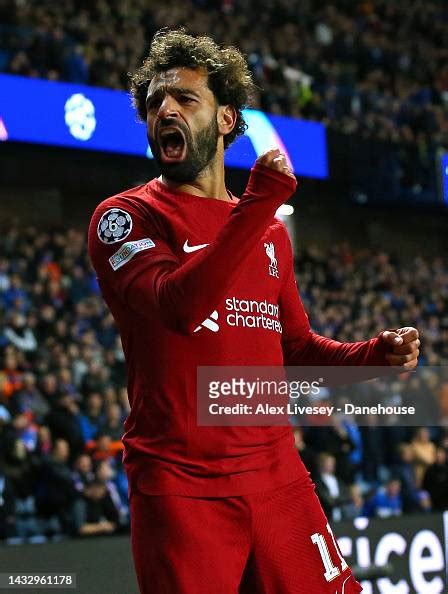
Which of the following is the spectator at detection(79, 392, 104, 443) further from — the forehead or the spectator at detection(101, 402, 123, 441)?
the forehead

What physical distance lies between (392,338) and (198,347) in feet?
1.78

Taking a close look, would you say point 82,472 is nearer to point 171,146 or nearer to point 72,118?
point 171,146

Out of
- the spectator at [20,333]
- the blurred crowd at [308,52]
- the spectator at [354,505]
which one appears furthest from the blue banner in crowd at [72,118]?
the spectator at [354,505]

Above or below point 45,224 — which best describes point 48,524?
below

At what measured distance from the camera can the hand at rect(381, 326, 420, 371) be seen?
2.69 m

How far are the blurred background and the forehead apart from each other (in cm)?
79

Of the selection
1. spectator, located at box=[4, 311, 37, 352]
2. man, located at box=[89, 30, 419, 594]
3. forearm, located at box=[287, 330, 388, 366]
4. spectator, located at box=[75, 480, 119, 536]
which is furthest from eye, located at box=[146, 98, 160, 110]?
spectator, located at box=[4, 311, 37, 352]

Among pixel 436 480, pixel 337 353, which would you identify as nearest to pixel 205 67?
pixel 337 353

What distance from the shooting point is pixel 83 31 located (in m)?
14.0

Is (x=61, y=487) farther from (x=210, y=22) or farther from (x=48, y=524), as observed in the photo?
(x=210, y=22)

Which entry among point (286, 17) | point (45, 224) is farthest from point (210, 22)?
point (45, 224)

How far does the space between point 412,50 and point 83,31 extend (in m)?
7.62

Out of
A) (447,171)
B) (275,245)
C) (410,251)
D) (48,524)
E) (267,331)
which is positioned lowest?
(48,524)

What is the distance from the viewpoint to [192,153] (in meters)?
2.61
